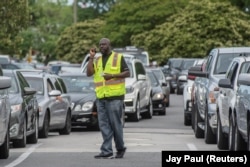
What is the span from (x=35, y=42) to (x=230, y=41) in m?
50.1

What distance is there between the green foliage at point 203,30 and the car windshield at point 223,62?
47.4 meters

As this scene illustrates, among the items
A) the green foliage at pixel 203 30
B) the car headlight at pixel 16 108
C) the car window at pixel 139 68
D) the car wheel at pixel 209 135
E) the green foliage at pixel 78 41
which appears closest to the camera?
the car headlight at pixel 16 108

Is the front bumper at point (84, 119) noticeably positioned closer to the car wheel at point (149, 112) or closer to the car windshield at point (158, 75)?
the car wheel at point (149, 112)

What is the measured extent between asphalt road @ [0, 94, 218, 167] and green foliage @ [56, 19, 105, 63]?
66.0 meters

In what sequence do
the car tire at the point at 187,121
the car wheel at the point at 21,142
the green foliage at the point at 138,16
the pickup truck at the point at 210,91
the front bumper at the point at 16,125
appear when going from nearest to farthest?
1. the front bumper at the point at 16,125
2. the car wheel at the point at 21,142
3. the pickup truck at the point at 210,91
4. the car tire at the point at 187,121
5. the green foliage at the point at 138,16

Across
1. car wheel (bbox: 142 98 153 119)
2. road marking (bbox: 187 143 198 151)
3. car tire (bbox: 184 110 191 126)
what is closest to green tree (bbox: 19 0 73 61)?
car wheel (bbox: 142 98 153 119)

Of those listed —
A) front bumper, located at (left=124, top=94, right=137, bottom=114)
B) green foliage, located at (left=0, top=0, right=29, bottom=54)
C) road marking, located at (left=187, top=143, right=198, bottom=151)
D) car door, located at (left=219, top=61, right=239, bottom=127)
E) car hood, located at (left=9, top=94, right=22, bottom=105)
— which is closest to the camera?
car door, located at (left=219, top=61, right=239, bottom=127)

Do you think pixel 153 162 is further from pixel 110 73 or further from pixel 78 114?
pixel 78 114

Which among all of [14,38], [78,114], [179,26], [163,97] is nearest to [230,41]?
[179,26]

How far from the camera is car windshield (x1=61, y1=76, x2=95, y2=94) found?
28078 millimetres

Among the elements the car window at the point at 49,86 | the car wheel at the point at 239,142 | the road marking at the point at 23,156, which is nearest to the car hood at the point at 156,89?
the car window at the point at 49,86

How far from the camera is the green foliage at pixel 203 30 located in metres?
71.5

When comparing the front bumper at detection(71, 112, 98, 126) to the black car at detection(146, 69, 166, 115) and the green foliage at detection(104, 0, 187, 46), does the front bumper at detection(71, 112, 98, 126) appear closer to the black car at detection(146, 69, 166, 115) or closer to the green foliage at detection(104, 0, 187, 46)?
the black car at detection(146, 69, 166, 115)

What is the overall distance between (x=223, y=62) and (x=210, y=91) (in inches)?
53.8
